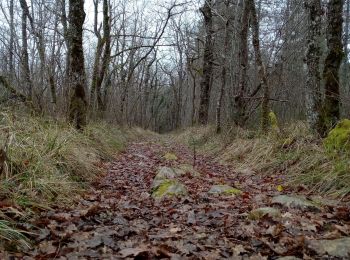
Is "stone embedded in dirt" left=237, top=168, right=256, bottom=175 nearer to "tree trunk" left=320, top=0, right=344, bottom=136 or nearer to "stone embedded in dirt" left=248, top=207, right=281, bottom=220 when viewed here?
"tree trunk" left=320, top=0, right=344, bottom=136

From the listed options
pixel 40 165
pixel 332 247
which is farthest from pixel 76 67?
pixel 332 247

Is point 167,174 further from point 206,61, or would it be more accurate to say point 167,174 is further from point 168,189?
point 206,61

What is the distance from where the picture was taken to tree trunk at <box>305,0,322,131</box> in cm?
690

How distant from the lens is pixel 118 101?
2134 cm

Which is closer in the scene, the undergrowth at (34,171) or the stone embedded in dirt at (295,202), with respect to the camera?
the undergrowth at (34,171)

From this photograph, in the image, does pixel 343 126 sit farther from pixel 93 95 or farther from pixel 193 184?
pixel 93 95

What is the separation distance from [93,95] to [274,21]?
9.28 m

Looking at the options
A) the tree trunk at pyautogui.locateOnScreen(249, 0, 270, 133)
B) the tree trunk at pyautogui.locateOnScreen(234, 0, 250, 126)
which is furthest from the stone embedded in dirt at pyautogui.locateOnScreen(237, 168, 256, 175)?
the tree trunk at pyautogui.locateOnScreen(234, 0, 250, 126)

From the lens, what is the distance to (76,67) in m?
8.39

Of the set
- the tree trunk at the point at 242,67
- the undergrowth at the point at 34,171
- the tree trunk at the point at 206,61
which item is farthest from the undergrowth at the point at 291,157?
the tree trunk at the point at 206,61

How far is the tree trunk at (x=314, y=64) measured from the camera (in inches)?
272

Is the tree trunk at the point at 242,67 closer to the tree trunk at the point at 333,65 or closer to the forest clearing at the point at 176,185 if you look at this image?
the forest clearing at the point at 176,185

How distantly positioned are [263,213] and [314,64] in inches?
171

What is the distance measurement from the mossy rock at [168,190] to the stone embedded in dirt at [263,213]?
128 cm
